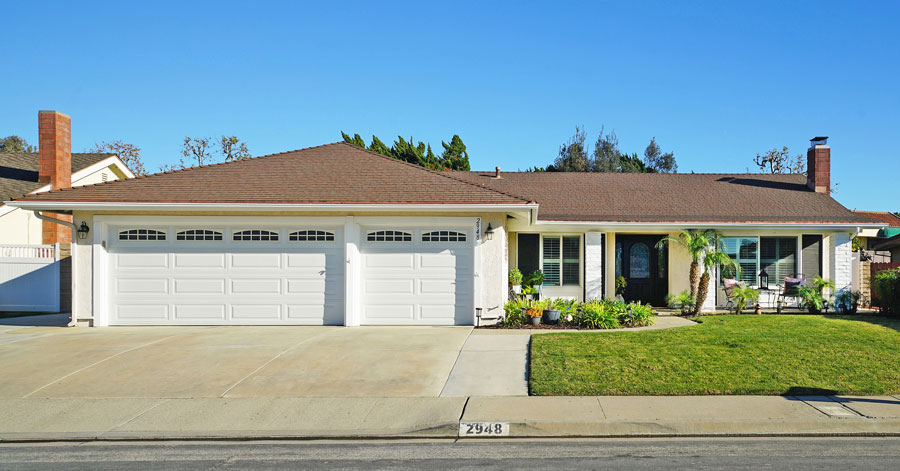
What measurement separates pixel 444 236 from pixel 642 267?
702cm

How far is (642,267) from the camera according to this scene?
18.8 meters

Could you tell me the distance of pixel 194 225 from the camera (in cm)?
1484

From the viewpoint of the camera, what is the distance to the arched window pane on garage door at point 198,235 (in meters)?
14.8

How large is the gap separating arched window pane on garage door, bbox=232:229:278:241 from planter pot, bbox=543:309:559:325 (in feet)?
20.8

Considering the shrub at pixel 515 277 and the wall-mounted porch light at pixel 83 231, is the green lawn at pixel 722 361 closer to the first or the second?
the shrub at pixel 515 277

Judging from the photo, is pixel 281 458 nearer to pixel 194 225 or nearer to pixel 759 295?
pixel 194 225

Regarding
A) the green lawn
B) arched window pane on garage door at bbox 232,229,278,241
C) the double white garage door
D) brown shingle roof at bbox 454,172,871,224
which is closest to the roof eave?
brown shingle roof at bbox 454,172,871,224

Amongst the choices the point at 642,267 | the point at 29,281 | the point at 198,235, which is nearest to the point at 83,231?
the point at 198,235

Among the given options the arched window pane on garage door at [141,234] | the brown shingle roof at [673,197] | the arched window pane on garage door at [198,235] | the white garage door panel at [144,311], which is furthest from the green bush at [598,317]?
the arched window pane on garage door at [141,234]

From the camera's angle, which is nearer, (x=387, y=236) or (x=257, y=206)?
A: (x=257, y=206)

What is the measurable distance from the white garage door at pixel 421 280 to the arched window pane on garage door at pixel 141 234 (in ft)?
15.3

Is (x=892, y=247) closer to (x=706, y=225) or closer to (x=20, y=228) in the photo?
(x=706, y=225)

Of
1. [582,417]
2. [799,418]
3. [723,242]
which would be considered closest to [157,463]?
[582,417]

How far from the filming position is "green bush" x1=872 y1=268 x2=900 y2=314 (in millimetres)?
15500
